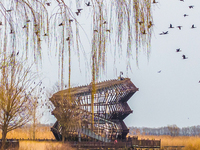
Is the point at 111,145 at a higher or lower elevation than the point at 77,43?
lower

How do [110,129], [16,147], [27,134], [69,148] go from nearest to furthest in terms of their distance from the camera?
[16,147], [69,148], [110,129], [27,134]

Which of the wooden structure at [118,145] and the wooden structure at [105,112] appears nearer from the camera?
the wooden structure at [118,145]

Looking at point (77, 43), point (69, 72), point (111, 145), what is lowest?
point (111, 145)

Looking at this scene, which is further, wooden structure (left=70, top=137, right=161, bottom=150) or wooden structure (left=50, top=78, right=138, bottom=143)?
wooden structure (left=50, top=78, right=138, bottom=143)

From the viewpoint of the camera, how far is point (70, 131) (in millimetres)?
24172

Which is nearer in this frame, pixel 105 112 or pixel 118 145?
pixel 118 145

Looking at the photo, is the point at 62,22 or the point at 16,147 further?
the point at 16,147

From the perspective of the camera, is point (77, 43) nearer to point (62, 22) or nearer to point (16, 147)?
point (62, 22)

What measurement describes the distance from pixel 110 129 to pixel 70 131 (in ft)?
11.1

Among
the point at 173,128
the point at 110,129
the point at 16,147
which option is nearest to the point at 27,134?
→ the point at 110,129

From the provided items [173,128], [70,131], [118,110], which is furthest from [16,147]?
[173,128]

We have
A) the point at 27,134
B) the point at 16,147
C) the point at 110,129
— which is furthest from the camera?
the point at 27,134

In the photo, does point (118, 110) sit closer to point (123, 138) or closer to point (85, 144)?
point (123, 138)

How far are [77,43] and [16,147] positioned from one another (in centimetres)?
1383
